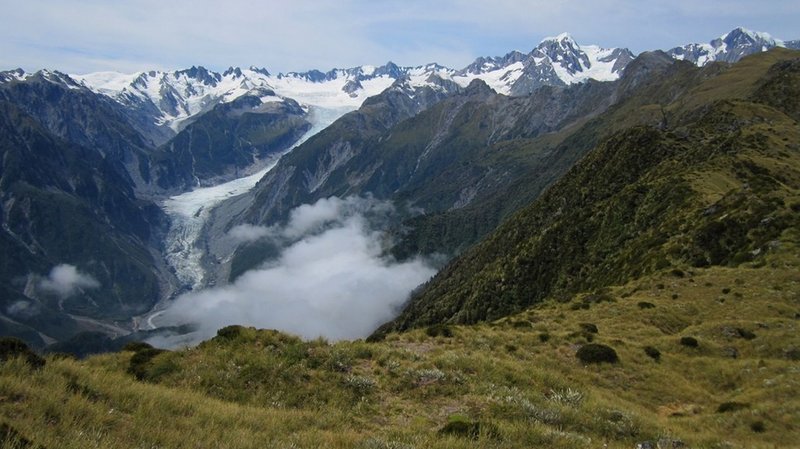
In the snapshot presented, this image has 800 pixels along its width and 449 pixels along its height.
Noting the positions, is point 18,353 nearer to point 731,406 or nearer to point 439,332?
point 439,332

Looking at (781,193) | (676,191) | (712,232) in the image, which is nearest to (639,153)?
(676,191)

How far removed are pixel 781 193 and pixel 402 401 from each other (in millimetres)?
72574

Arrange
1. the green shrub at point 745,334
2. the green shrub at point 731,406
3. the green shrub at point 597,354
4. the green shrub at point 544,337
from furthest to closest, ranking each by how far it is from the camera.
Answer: the green shrub at point 745,334
the green shrub at point 544,337
the green shrub at point 597,354
the green shrub at point 731,406

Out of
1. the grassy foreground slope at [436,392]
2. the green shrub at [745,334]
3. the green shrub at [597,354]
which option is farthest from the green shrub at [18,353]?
the green shrub at [745,334]

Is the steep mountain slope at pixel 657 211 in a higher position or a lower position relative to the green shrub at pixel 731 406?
higher

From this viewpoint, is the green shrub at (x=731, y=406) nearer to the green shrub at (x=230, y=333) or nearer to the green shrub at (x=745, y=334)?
the green shrub at (x=745, y=334)

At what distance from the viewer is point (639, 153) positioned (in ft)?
461

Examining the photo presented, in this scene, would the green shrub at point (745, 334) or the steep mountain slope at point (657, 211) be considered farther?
the steep mountain slope at point (657, 211)

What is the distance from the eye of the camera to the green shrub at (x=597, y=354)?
28.5m

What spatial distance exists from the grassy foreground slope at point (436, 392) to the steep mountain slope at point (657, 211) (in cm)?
2652

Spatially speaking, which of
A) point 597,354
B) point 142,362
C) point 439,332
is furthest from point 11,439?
point 597,354

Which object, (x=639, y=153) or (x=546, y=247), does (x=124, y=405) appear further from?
(x=639, y=153)

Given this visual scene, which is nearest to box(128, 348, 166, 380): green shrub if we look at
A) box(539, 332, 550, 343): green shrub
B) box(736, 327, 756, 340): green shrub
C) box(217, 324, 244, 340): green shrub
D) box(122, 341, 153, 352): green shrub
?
box(122, 341, 153, 352): green shrub

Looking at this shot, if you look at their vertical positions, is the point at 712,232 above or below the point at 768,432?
above
